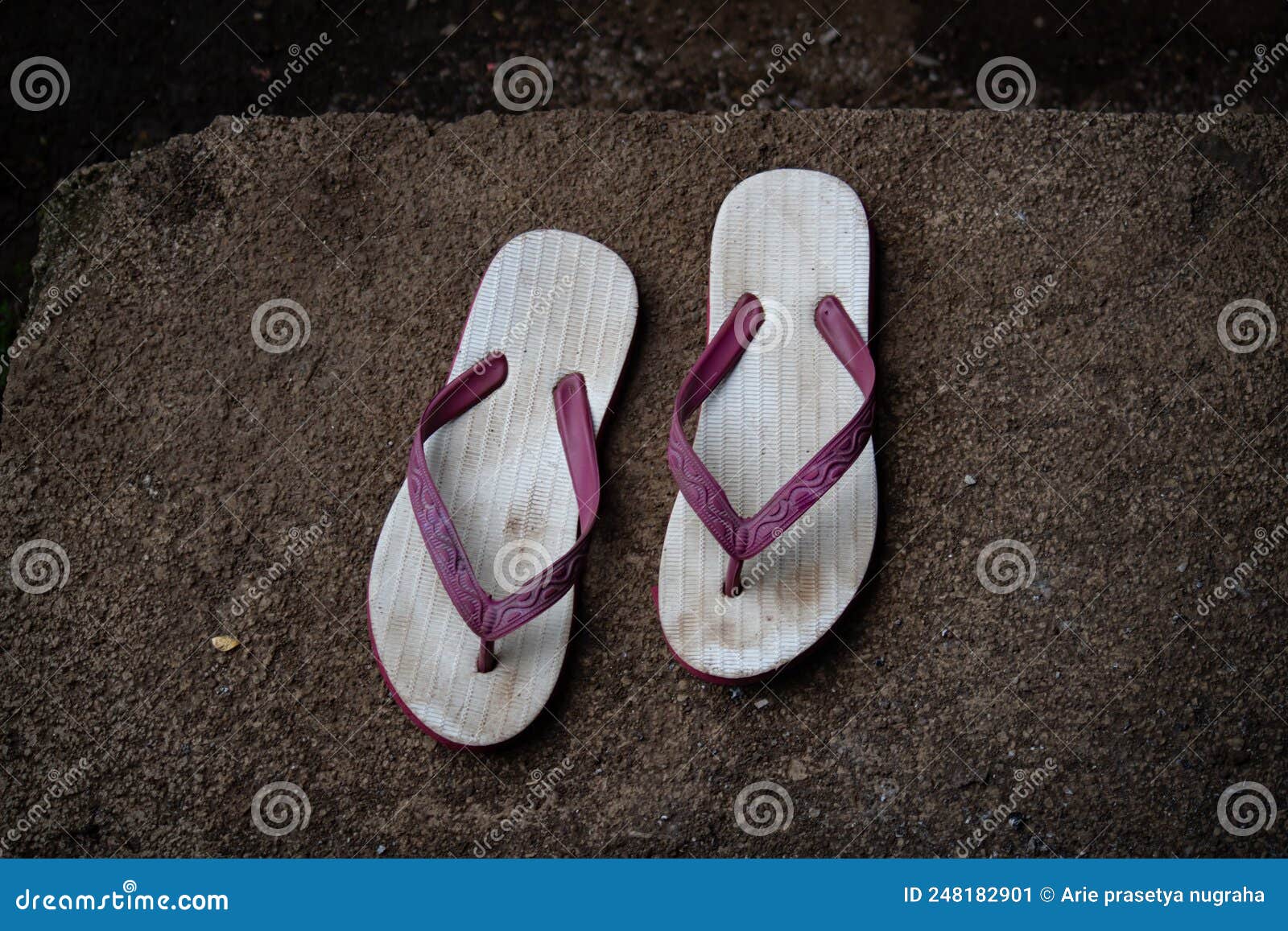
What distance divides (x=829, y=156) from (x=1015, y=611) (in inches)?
41.2

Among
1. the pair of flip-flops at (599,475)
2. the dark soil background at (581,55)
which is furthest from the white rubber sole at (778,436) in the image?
the dark soil background at (581,55)

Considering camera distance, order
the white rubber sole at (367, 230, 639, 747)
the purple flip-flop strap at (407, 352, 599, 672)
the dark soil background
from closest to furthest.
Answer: the purple flip-flop strap at (407, 352, 599, 672) < the white rubber sole at (367, 230, 639, 747) < the dark soil background

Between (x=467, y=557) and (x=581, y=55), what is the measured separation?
1606 millimetres

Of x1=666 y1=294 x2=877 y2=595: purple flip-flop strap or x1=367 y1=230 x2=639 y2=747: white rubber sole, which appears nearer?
x1=666 y1=294 x2=877 y2=595: purple flip-flop strap

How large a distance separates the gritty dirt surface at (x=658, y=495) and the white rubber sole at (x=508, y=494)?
0.27ft

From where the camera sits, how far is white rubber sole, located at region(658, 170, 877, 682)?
210 centimetres

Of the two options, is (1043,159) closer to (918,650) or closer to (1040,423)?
(1040,423)

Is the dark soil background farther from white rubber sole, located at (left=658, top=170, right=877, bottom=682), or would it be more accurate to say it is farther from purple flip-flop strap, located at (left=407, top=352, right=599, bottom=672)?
purple flip-flop strap, located at (left=407, top=352, right=599, bottom=672)

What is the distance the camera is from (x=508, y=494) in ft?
7.21

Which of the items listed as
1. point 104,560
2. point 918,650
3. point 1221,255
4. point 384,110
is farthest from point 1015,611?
point 384,110

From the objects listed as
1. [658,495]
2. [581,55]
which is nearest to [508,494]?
[658,495]

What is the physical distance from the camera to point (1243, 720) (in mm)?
2090

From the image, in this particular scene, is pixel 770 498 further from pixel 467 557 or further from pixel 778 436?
pixel 467 557

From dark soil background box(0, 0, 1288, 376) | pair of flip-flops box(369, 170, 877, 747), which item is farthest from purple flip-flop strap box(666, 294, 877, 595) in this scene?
dark soil background box(0, 0, 1288, 376)
